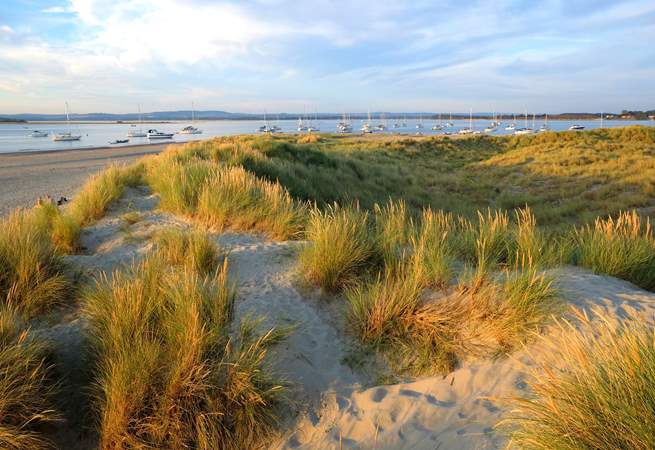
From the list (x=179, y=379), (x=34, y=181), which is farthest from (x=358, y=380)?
(x=34, y=181)

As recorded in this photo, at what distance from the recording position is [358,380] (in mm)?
3648

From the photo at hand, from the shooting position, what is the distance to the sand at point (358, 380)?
3004 millimetres

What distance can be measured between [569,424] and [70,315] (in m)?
4.40

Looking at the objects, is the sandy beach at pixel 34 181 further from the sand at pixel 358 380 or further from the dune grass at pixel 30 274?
the sand at pixel 358 380

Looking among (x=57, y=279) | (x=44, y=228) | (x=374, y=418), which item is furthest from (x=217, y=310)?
(x=44, y=228)

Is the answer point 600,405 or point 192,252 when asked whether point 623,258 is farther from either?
point 192,252

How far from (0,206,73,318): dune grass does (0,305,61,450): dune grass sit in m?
1.00

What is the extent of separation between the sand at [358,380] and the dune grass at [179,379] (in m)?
0.25

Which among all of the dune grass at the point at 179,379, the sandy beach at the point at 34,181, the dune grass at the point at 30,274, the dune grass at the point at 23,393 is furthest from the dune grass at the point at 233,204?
the sandy beach at the point at 34,181

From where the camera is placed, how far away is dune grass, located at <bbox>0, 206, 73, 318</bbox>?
14.4 feet

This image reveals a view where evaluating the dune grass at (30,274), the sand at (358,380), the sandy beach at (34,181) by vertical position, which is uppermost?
the dune grass at (30,274)

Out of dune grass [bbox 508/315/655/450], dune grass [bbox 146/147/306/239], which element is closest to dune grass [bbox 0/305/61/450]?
dune grass [bbox 508/315/655/450]

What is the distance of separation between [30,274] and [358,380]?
3.63 metres

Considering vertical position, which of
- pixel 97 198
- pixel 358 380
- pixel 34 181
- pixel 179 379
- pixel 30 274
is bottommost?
pixel 34 181
